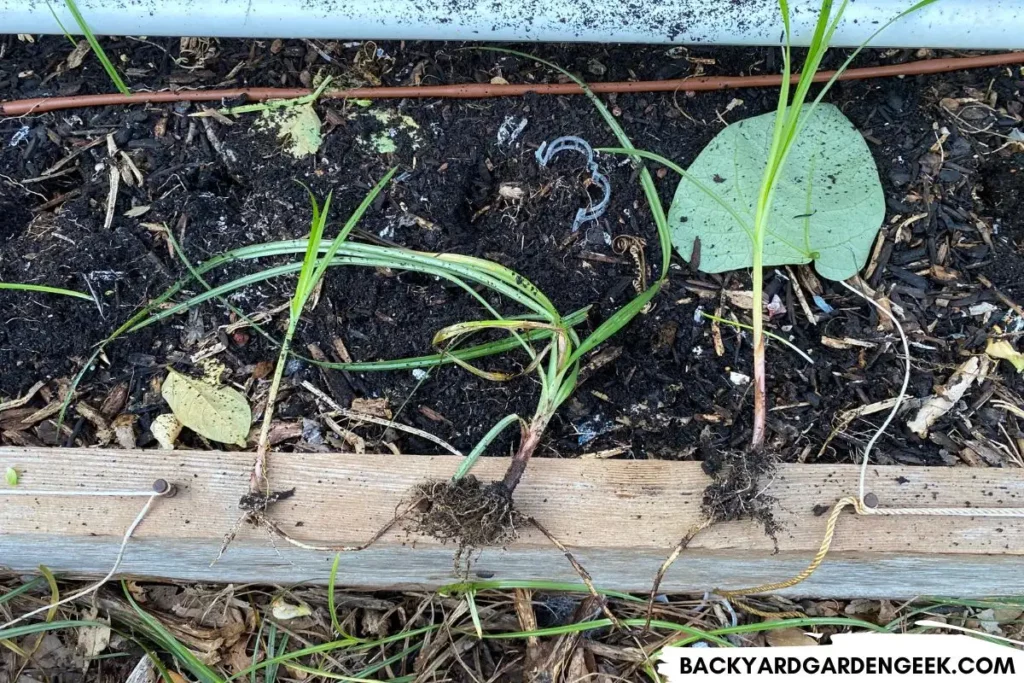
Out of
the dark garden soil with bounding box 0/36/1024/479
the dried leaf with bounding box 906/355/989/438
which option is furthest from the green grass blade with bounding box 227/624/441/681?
the dried leaf with bounding box 906/355/989/438

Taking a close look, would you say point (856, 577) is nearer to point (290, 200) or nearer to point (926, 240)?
point (926, 240)

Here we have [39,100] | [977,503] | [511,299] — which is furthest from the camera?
[39,100]

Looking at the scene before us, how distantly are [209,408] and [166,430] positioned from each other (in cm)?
8

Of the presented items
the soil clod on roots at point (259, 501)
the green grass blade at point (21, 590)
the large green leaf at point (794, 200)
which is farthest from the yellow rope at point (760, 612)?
the green grass blade at point (21, 590)

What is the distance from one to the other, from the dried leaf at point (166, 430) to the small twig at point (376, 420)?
207mm

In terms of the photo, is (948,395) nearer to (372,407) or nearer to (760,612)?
(760,612)

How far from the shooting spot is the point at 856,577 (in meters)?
1.18

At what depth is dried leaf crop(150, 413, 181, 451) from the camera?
1145 mm

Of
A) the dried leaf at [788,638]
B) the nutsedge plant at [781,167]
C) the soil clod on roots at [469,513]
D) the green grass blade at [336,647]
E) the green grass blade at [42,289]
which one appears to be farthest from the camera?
the dried leaf at [788,638]

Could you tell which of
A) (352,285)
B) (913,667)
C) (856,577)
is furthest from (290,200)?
(913,667)

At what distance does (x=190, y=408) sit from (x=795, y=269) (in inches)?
39.1

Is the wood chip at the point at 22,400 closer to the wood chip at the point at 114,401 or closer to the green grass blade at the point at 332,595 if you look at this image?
the wood chip at the point at 114,401

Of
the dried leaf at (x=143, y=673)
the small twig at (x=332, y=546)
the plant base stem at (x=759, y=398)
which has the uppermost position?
the plant base stem at (x=759, y=398)

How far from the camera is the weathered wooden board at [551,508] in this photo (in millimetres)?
1035
